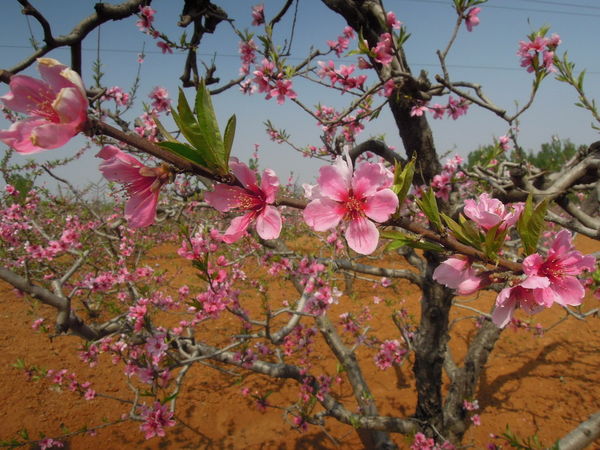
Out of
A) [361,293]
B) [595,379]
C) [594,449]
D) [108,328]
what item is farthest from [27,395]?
[595,379]

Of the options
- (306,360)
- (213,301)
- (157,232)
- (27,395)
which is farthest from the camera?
(157,232)

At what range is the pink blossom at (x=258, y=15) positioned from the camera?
3.18 metres

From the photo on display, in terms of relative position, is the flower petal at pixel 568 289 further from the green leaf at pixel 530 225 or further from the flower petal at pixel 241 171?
the flower petal at pixel 241 171

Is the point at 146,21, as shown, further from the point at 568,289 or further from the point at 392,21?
the point at 568,289

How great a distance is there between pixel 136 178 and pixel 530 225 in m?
0.90

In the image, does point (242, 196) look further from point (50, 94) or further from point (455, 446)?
point (455, 446)

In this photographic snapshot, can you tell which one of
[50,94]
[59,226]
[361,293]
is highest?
[59,226]

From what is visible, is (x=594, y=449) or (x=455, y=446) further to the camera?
(x=594, y=449)

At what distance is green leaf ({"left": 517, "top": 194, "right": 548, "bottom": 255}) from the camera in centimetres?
67

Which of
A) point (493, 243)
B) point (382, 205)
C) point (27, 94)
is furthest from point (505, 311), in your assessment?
point (27, 94)

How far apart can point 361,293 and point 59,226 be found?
813 cm

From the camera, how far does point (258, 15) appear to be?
10.7ft

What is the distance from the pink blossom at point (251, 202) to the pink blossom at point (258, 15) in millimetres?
3237

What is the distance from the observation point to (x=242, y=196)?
0.76 meters
